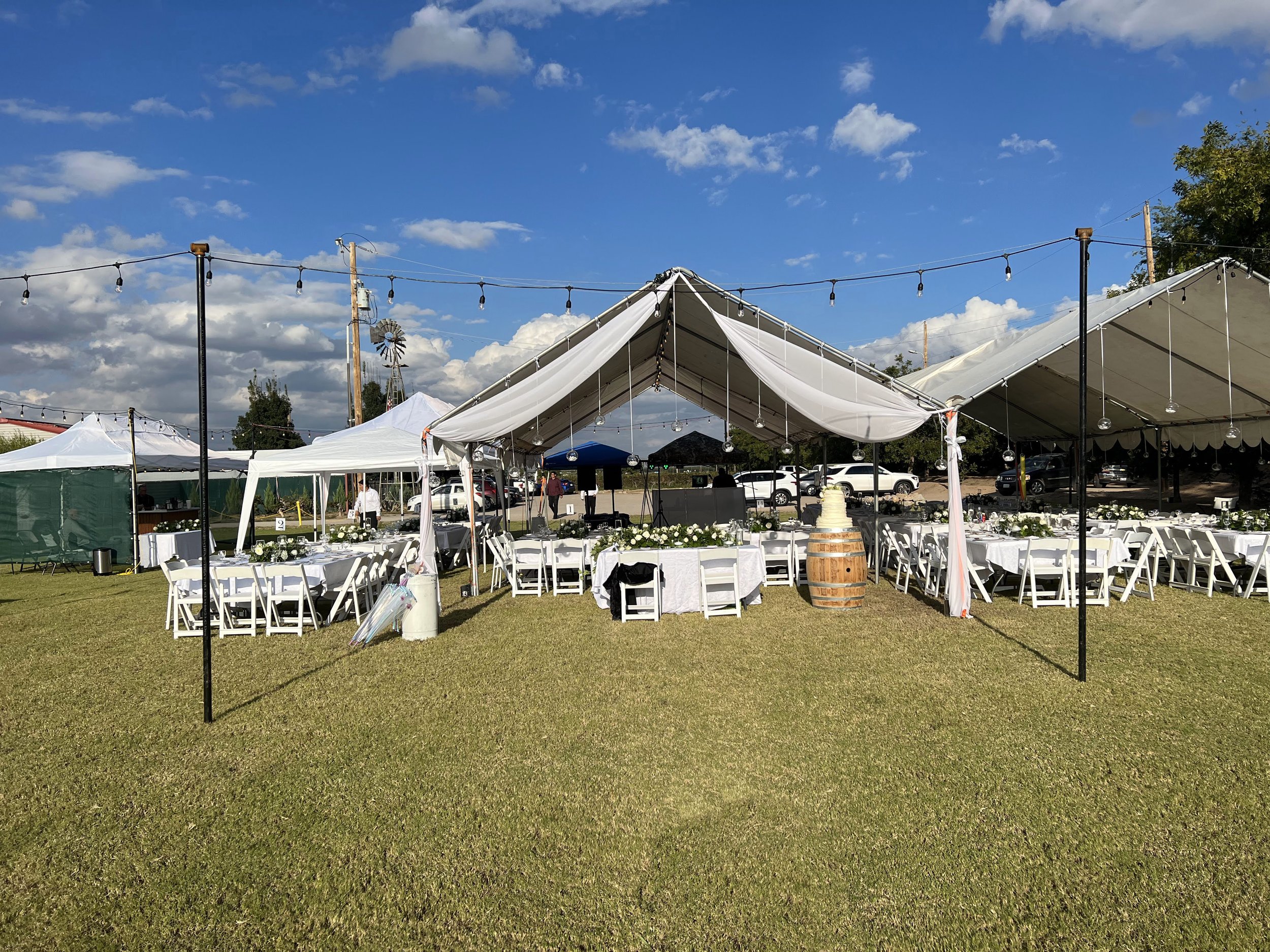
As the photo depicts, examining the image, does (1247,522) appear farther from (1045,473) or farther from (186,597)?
(1045,473)

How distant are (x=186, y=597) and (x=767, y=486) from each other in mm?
22084

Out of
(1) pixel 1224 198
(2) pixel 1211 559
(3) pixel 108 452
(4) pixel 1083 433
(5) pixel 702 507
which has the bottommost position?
(2) pixel 1211 559

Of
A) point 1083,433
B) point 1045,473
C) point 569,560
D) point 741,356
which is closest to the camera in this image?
point 1083,433

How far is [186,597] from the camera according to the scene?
8.21 metres

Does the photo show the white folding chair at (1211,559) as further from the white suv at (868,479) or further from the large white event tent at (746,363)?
the white suv at (868,479)

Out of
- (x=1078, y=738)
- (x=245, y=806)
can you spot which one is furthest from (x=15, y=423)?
(x=1078, y=738)

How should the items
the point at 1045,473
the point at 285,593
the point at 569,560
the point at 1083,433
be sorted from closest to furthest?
1. the point at 1083,433
2. the point at 285,593
3. the point at 569,560
4. the point at 1045,473

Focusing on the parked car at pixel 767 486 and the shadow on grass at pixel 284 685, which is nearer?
the shadow on grass at pixel 284 685

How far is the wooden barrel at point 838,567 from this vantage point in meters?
8.09

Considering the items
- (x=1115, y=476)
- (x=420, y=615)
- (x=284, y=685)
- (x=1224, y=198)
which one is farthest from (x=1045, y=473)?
(x=284, y=685)

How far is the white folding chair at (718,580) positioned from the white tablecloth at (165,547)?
32.5 feet

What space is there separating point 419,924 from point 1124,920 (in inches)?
95.8

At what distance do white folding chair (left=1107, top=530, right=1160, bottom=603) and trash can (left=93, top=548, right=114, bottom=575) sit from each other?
15.5 meters

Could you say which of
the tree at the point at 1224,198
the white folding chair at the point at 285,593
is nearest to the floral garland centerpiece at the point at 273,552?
the white folding chair at the point at 285,593
